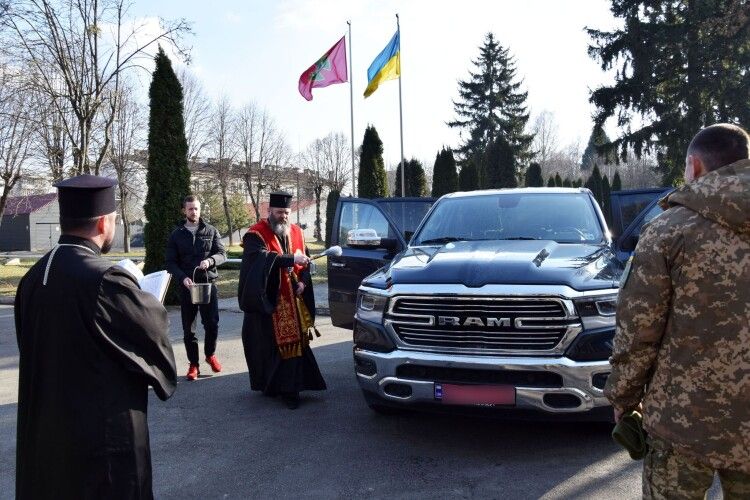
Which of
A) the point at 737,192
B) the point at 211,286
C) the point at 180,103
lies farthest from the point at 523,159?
the point at 737,192

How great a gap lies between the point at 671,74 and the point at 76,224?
29351 mm

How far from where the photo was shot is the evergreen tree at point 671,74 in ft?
84.4

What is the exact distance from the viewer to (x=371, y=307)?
4.86m

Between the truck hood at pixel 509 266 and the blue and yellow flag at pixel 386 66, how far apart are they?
17444 mm

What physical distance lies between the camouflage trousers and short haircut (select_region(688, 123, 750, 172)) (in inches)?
38.8

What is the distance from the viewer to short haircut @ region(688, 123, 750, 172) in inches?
88.4

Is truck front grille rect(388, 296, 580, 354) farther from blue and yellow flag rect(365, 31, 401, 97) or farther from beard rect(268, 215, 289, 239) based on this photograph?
blue and yellow flag rect(365, 31, 401, 97)

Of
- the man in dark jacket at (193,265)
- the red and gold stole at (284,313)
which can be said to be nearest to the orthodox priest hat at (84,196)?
the red and gold stole at (284,313)

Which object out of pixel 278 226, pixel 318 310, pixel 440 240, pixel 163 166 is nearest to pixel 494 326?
pixel 440 240

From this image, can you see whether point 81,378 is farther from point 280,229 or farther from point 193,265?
point 193,265

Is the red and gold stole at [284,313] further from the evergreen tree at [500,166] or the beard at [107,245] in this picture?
the evergreen tree at [500,166]

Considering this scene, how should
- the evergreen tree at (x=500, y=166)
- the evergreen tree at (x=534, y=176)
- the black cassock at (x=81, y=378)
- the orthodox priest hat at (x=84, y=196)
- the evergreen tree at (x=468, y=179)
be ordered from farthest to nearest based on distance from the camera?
the evergreen tree at (x=534, y=176), the evergreen tree at (x=500, y=166), the evergreen tree at (x=468, y=179), the orthodox priest hat at (x=84, y=196), the black cassock at (x=81, y=378)

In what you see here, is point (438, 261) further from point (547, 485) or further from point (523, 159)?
point (523, 159)

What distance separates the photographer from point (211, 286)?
693cm
